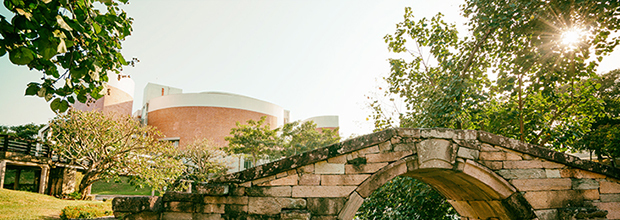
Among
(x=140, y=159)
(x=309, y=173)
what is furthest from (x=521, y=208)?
(x=140, y=159)

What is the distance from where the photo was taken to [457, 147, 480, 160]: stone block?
472cm

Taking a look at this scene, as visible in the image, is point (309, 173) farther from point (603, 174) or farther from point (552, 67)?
point (552, 67)

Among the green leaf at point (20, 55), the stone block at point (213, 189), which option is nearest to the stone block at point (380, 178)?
the stone block at point (213, 189)

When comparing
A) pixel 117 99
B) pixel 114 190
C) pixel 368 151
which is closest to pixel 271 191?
pixel 368 151

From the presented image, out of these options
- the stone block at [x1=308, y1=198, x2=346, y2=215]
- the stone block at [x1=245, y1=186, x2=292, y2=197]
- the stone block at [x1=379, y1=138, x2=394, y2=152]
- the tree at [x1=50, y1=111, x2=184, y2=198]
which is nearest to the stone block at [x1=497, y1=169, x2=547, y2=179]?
the stone block at [x1=379, y1=138, x2=394, y2=152]

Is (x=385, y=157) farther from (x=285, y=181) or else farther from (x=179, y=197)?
(x=179, y=197)

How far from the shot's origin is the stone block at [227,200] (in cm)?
457

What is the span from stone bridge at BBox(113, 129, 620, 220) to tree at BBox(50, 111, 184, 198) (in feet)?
32.8

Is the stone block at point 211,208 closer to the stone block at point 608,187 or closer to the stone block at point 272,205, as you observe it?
the stone block at point 272,205

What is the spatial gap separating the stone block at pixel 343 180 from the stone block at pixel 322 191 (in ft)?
0.18

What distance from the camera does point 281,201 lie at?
450cm

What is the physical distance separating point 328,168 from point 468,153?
2082 millimetres

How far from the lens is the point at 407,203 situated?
7.74m

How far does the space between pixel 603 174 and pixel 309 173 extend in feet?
14.7
